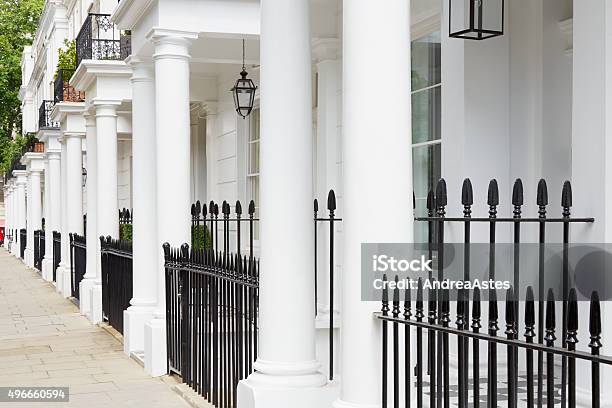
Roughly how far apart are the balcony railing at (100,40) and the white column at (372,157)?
10162 mm

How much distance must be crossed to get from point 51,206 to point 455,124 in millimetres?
17559

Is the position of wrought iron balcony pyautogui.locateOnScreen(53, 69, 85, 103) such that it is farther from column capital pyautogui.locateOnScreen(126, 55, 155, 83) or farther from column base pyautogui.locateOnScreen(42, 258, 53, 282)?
column capital pyautogui.locateOnScreen(126, 55, 155, 83)

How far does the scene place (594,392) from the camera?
113 inches

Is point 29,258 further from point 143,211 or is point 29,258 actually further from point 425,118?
point 425,118

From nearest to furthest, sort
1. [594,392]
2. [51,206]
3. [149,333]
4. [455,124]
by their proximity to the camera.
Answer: [594,392] < [455,124] < [149,333] < [51,206]

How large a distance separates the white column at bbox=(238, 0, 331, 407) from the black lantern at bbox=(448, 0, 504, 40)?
1261mm

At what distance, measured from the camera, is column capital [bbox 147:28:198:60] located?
9.14 m

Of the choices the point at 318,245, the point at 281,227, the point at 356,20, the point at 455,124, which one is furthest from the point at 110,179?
the point at 356,20

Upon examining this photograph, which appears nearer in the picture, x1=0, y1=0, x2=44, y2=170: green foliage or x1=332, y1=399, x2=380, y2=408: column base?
x1=332, y1=399, x2=380, y2=408: column base

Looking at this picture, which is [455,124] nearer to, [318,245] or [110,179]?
[318,245]

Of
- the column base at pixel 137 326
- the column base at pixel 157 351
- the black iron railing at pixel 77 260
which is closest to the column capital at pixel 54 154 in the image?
the black iron railing at pixel 77 260

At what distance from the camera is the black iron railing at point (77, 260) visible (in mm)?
16359

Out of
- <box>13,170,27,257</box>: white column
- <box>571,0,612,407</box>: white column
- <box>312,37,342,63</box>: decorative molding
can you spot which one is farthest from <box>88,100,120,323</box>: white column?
<box>13,170,27,257</box>: white column

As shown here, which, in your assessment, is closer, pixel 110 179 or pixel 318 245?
pixel 318 245
